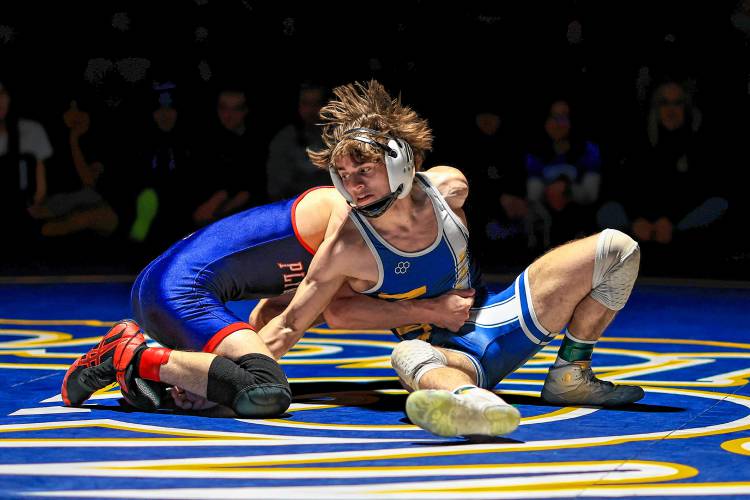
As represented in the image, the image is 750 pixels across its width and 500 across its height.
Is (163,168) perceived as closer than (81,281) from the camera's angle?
No

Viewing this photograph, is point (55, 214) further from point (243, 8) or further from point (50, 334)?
point (50, 334)

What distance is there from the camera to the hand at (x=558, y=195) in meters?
10.4

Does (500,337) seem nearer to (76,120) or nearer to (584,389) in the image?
(584,389)

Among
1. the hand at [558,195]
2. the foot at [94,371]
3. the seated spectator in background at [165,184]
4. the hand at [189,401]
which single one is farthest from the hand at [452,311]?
the seated spectator in background at [165,184]

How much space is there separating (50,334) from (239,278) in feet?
7.93

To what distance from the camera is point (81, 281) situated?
9742mm

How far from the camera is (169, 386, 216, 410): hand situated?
462cm

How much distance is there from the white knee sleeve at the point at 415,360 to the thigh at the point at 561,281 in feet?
1.43

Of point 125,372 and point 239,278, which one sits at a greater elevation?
point 239,278

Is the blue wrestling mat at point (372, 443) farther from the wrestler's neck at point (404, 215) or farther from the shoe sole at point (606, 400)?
the wrestler's neck at point (404, 215)

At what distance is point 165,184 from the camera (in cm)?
1081

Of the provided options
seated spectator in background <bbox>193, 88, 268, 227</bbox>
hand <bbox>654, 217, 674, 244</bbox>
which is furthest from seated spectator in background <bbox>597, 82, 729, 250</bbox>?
seated spectator in background <bbox>193, 88, 268, 227</bbox>

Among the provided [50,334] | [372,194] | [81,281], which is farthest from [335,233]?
[81,281]

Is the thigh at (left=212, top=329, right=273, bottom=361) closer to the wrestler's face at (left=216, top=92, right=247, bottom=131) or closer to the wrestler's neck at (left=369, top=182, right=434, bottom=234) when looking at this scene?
the wrestler's neck at (left=369, top=182, right=434, bottom=234)
